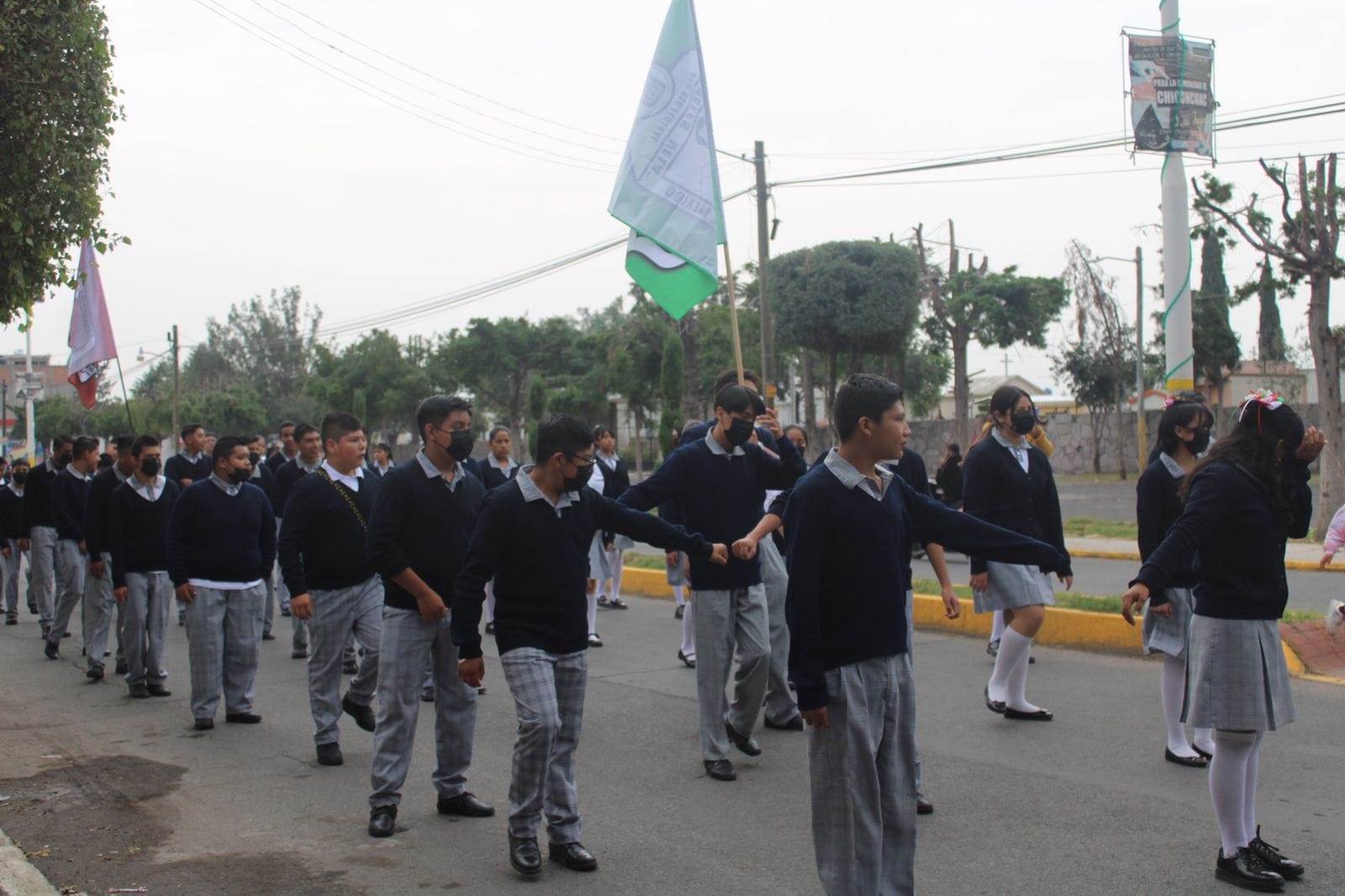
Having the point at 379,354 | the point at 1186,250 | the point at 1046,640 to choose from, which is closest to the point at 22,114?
the point at 1046,640

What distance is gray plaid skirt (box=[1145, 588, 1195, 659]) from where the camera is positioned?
6.52 meters

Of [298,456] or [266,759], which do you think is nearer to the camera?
[266,759]

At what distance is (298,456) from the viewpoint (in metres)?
11.5

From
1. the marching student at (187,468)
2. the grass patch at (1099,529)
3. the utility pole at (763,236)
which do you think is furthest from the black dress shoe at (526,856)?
the utility pole at (763,236)

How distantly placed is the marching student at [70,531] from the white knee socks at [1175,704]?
912cm

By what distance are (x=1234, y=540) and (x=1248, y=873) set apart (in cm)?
125

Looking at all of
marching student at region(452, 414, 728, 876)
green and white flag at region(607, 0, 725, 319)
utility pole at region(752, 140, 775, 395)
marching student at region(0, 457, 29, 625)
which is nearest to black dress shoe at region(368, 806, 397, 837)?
marching student at region(452, 414, 728, 876)

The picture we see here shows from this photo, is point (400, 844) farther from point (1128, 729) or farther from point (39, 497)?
point (39, 497)

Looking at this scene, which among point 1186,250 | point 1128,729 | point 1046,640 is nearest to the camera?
point 1128,729

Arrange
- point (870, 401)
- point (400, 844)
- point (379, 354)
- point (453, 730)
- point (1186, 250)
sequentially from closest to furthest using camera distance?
1. point (870, 401)
2. point (400, 844)
3. point (453, 730)
4. point (1186, 250)
5. point (379, 354)

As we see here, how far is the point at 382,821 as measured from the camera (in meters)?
5.75

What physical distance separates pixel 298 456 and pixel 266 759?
15.3ft

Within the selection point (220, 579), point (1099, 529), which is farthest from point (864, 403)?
point (1099, 529)

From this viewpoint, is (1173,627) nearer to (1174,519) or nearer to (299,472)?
(1174,519)
